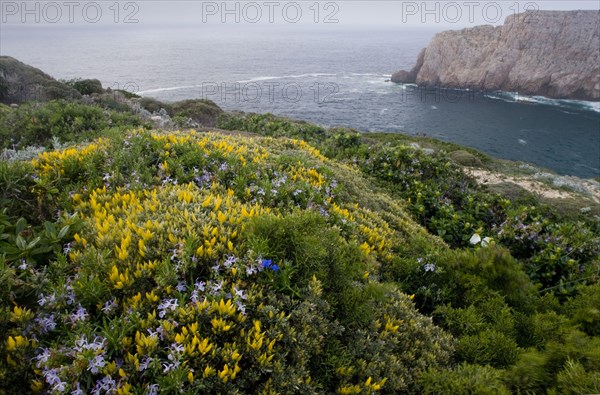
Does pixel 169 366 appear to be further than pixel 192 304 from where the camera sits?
No

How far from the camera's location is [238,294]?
3275 millimetres

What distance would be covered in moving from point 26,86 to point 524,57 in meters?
89.7

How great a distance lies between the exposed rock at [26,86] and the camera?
1132 inches

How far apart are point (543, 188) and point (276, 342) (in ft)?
50.7

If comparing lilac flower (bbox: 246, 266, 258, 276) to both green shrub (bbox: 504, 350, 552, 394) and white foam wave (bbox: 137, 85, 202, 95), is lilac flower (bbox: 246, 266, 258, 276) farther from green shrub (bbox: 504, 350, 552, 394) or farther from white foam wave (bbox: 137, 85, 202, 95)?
white foam wave (bbox: 137, 85, 202, 95)

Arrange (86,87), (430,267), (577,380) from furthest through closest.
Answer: (86,87)
(430,267)
(577,380)

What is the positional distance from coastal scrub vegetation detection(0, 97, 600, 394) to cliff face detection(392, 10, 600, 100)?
87.9 meters

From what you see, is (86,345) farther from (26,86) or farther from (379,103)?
(379,103)

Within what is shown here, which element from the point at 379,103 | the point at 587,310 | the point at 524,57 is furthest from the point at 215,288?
the point at 524,57

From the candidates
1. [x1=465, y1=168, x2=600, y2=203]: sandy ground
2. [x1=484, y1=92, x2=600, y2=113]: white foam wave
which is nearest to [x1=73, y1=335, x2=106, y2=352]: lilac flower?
[x1=465, y1=168, x2=600, y2=203]: sandy ground

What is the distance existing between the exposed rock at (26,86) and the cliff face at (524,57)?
80.9 meters

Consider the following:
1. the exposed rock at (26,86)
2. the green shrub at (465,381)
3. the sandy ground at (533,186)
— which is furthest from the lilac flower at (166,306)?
the exposed rock at (26,86)

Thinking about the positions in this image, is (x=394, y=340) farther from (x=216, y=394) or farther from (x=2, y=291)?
(x=2, y=291)

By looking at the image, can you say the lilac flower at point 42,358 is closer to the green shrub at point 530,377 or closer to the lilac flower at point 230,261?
the lilac flower at point 230,261
